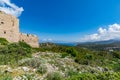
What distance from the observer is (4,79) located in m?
9.55

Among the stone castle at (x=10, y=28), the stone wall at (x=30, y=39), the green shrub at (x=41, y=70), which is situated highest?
the stone castle at (x=10, y=28)

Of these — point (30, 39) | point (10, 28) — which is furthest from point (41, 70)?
point (30, 39)

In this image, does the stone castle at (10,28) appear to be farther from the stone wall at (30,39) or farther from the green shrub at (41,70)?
the green shrub at (41,70)

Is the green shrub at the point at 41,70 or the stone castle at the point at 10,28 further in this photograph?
the stone castle at the point at 10,28

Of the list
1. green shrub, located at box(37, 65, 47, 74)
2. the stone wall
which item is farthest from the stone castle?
green shrub, located at box(37, 65, 47, 74)

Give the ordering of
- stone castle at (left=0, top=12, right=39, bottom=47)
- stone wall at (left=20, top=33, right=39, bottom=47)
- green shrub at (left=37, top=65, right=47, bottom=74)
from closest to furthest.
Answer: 1. green shrub at (left=37, top=65, right=47, bottom=74)
2. stone castle at (left=0, top=12, right=39, bottom=47)
3. stone wall at (left=20, top=33, right=39, bottom=47)

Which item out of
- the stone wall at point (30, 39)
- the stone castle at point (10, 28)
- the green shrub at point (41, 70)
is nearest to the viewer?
the green shrub at point (41, 70)

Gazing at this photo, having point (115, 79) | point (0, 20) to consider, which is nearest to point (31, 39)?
point (0, 20)

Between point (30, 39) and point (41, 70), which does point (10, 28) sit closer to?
point (30, 39)

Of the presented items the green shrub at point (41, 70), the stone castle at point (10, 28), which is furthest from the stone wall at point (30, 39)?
the green shrub at point (41, 70)

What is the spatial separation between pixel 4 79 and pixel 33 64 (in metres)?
5.27

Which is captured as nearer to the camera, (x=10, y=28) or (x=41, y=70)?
(x=41, y=70)

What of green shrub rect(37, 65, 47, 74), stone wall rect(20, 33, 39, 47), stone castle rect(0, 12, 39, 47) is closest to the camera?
green shrub rect(37, 65, 47, 74)

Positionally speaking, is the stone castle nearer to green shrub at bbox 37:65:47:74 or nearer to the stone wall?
the stone wall
